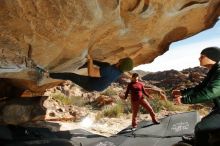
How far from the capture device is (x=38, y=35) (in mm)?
5891

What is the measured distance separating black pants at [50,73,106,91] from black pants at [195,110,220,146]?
9.50ft

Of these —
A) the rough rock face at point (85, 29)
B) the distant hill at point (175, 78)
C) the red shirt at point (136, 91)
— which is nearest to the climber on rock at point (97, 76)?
the rough rock face at point (85, 29)

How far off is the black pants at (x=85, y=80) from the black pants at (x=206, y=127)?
9.50ft

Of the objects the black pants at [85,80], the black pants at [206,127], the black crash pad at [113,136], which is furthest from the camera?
the black pants at [85,80]

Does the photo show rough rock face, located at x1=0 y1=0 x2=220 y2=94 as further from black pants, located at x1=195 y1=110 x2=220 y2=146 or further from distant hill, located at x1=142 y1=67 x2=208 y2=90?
distant hill, located at x1=142 y1=67 x2=208 y2=90

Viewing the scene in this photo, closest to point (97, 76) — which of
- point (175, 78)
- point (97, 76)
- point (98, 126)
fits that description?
point (97, 76)

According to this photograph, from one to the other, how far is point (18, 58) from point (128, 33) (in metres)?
2.45

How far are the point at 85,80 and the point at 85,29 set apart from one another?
1.44 metres

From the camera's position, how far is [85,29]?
20.5 feet

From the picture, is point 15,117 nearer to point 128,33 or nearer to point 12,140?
point 12,140

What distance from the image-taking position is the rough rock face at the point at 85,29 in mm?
5555

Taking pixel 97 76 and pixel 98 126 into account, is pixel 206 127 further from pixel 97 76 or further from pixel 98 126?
pixel 98 126

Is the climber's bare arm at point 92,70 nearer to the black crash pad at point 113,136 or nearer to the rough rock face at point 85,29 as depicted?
the rough rock face at point 85,29

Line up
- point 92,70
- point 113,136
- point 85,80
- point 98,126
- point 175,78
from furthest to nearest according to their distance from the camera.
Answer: point 175,78
point 98,126
point 113,136
point 92,70
point 85,80
